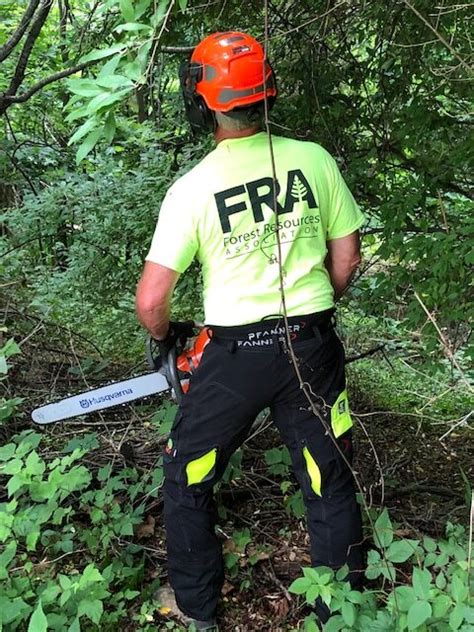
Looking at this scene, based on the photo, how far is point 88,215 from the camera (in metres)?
4.09

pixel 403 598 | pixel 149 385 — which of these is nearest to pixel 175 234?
pixel 149 385

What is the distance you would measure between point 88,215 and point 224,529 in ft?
7.65

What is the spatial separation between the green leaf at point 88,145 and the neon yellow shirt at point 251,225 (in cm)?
47

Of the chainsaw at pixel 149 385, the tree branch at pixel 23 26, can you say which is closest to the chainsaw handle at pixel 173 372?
the chainsaw at pixel 149 385

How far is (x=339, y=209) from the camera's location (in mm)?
2291

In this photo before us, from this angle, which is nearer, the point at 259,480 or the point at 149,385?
the point at 149,385

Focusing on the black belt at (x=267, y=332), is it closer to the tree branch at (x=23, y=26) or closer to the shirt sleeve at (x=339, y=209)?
the shirt sleeve at (x=339, y=209)

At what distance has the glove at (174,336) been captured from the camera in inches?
95.2

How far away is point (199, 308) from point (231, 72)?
204 centimetres

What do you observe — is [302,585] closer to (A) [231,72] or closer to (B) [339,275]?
(B) [339,275]

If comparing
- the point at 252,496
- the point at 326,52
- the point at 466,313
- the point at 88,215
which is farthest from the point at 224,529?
the point at 326,52

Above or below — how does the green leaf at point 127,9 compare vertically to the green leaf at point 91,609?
above

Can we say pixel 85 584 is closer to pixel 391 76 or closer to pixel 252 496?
pixel 252 496

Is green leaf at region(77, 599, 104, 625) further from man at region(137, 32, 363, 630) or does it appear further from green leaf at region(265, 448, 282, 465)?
green leaf at region(265, 448, 282, 465)
